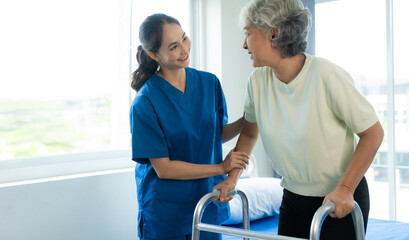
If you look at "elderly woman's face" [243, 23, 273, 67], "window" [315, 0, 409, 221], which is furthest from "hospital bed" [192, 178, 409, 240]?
"window" [315, 0, 409, 221]

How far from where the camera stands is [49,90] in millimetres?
2449

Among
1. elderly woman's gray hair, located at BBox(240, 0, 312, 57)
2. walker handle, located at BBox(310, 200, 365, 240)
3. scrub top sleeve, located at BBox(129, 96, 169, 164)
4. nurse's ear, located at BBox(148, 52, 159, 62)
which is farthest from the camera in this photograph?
nurse's ear, located at BBox(148, 52, 159, 62)

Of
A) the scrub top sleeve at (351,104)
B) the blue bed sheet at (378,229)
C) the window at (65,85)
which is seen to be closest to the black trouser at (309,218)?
the scrub top sleeve at (351,104)

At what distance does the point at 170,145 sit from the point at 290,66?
546 mm

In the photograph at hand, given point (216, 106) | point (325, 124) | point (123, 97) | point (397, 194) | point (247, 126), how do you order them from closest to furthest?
1. point (325, 124)
2. point (247, 126)
3. point (216, 106)
4. point (123, 97)
5. point (397, 194)

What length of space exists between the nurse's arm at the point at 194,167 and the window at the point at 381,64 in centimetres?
219

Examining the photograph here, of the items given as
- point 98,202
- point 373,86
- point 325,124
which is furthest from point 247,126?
point 373,86

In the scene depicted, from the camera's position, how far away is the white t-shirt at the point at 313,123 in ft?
4.06

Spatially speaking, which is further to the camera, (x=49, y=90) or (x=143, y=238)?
(x=49, y=90)

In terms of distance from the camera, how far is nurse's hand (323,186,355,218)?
3.87 ft

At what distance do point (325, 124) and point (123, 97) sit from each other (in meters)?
1.81

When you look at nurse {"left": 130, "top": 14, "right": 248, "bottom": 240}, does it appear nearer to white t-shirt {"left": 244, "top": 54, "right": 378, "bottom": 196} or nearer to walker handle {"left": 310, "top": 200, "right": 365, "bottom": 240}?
white t-shirt {"left": 244, "top": 54, "right": 378, "bottom": 196}

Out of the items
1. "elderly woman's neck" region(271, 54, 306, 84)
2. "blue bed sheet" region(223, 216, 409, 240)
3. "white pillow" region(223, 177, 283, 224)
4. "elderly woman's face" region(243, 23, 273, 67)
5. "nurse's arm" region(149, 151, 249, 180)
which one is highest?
"elderly woman's face" region(243, 23, 273, 67)

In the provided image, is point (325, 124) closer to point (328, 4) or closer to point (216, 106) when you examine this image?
point (216, 106)
